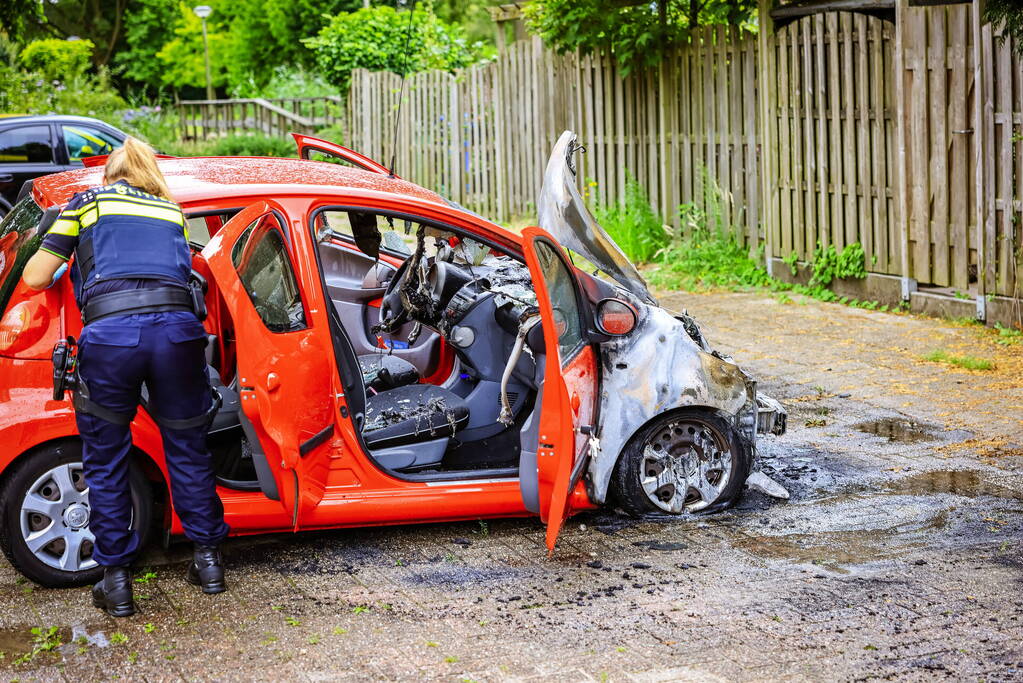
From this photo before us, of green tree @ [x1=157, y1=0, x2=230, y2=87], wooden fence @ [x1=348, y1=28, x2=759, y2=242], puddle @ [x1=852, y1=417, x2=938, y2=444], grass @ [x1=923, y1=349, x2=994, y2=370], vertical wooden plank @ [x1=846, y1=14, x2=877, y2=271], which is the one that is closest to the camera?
puddle @ [x1=852, y1=417, x2=938, y2=444]

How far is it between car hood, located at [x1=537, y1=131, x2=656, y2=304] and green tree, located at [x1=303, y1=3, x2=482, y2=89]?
57.8ft

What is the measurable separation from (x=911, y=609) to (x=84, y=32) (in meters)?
51.6

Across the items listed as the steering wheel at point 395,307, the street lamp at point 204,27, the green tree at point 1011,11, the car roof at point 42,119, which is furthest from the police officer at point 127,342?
the street lamp at point 204,27

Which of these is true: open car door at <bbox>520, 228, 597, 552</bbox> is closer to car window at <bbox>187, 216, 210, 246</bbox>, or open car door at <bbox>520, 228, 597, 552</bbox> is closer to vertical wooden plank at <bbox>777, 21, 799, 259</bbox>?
car window at <bbox>187, 216, 210, 246</bbox>

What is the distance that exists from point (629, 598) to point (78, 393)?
7.40ft

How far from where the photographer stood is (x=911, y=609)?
475cm

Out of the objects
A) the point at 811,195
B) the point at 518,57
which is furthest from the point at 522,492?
the point at 518,57

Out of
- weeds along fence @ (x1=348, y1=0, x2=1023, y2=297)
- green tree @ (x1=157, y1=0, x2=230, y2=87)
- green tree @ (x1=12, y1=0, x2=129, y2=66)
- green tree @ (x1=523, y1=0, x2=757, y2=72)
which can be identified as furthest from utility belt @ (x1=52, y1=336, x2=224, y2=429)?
green tree @ (x1=12, y1=0, x2=129, y2=66)

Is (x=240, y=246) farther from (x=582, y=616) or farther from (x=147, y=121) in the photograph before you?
(x=147, y=121)

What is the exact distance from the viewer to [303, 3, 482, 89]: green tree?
23.5 metres

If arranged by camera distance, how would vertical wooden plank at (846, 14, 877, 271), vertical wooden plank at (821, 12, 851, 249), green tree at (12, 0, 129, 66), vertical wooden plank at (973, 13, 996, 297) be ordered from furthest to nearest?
green tree at (12, 0, 129, 66)
vertical wooden plank at (821, 12, 851, 249)
vertical wooden plank at (846, 14, 877, 271)
vertical wooden plank at (973, 13, 996, 297)

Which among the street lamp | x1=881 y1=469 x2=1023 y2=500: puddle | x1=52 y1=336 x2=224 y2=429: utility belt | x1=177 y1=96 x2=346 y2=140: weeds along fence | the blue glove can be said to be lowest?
x1=881 y1=469 x2=1023 y2=500: puddle

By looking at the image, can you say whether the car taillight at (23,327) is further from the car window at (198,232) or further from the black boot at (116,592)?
the car window at (198,232)

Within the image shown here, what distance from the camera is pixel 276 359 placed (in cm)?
495
